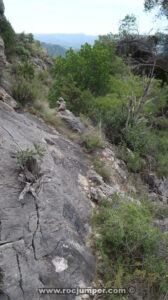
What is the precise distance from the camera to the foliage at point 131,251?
3.57m

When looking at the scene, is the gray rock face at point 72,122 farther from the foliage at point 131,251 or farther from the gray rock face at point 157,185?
the foliage at point 131,251

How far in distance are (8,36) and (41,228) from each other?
51.9ft

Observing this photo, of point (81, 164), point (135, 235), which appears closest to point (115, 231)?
point (135, 235)

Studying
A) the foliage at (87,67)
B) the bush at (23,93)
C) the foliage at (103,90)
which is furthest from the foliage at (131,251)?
the foliage at (87,67)

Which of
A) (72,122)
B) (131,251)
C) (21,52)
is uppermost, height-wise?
(21,52)

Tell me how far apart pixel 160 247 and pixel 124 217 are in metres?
0.70

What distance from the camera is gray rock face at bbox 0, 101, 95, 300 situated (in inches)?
122

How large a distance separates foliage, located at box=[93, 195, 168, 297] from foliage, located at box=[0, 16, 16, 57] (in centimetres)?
1456

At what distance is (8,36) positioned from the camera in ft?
54.1

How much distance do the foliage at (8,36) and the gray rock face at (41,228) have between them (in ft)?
41.3

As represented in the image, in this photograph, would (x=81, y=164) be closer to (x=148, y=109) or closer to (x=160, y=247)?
(x=160, y=247)

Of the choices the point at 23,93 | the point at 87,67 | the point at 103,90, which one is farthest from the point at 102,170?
the point at 103,90

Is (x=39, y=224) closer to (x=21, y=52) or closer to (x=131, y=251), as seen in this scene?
(x=131, y=251)

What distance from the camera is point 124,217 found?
4.28 metres
